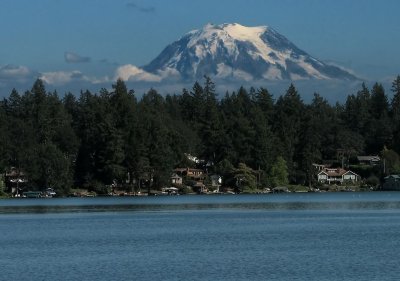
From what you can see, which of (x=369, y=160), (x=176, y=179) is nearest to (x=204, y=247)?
(x=176, y=179)

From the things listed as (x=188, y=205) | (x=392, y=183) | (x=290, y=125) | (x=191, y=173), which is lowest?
(x=188, y=205)

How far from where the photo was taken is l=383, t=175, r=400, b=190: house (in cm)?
18038

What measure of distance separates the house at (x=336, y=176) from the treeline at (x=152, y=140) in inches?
170

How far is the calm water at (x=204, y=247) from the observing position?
45.6 metres

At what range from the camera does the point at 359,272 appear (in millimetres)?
44469

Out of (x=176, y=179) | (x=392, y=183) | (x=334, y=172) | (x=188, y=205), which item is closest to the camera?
(x=188, y=205)

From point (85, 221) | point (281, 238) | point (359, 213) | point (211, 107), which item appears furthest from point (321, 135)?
point (281, 238)

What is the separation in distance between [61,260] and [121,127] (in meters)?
109

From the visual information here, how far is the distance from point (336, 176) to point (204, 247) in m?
133

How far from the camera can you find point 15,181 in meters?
160

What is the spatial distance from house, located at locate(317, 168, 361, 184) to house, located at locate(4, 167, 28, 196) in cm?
5661

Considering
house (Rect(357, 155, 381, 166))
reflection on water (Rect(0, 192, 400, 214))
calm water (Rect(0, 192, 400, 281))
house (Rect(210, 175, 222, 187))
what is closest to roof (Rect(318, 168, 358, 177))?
house (Rect(357, 155, 381, 166))

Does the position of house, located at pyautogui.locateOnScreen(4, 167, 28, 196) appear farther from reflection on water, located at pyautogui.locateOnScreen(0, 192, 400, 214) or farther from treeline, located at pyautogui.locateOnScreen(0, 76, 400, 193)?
reflection on water, located at pyautogui.locateOnScreen(0, 192, 400, 214)

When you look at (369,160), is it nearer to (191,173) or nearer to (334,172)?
(334,172)
